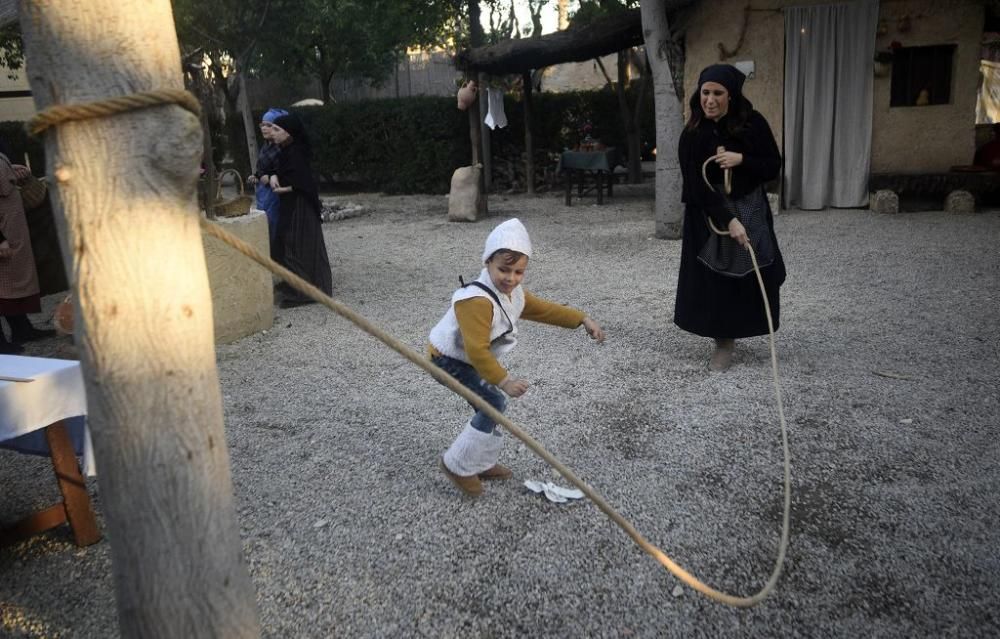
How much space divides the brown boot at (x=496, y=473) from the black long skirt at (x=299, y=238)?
3665 millimetres

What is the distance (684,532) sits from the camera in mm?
2885

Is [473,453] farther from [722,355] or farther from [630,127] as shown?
[630,127]

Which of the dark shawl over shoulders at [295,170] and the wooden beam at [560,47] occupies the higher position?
the wooden beam at [560,47]

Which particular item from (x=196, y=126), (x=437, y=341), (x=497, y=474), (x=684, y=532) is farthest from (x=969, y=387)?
(x=196, y=126)

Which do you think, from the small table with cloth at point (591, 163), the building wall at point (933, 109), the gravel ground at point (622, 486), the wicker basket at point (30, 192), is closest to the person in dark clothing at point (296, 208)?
the gravel ground at point (622, 486)

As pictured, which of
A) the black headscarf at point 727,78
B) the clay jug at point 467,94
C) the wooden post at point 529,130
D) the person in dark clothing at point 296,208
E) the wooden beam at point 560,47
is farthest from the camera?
the wooden post at point 529,130

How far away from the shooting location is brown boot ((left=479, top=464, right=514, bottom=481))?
336 centimetres

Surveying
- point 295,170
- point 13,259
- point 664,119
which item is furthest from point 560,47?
point 13,259

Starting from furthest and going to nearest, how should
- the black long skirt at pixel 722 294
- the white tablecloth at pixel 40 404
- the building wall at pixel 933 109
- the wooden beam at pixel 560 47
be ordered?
the wooden beam at pixel 560 47, the building wall at pixel 933 109, the black long skirt at pixel 722 294, the white tablecloth at pixel 40 404

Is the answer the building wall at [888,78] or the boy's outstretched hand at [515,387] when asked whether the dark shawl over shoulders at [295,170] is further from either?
the building wall at [888,78]

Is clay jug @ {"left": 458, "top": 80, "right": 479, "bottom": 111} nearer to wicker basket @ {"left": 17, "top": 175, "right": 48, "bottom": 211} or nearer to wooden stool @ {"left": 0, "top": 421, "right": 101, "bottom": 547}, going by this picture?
wicker basket @ {"left": 17, "top": 175, "right": 48, "bottom": 211}

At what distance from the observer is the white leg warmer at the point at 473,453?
3.11 meters

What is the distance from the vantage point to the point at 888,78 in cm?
1049

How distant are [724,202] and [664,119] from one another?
4.95 metres
